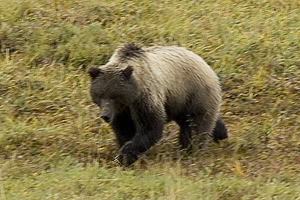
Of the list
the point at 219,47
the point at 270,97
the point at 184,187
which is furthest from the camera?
the point at 219,47

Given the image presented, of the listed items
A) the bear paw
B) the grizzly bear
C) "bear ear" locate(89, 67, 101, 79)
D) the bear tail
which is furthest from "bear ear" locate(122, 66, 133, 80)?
the bear tail

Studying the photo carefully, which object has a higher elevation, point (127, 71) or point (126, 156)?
point (127, 71)

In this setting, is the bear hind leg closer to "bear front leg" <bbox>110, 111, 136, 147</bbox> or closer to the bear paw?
"bear front leg" <bbox>110, 111, 136, 147</bbox>

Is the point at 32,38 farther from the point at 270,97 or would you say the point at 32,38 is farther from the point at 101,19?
the point at 270,97

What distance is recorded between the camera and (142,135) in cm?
727

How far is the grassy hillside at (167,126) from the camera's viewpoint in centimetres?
644

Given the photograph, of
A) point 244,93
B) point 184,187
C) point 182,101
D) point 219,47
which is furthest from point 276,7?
point 184,187

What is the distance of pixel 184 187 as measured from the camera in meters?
6.22

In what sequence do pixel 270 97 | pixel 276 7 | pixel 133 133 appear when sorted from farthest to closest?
pixel 276 7
pixel 270 97
pixel 133 133

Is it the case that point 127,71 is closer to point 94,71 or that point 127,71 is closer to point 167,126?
point 94,71

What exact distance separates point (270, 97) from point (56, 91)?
2576mm

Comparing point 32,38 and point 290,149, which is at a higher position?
point 32,38

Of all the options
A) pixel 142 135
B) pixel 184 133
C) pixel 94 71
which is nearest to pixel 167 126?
pixel 184 133

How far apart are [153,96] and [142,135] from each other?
0.40 meters
